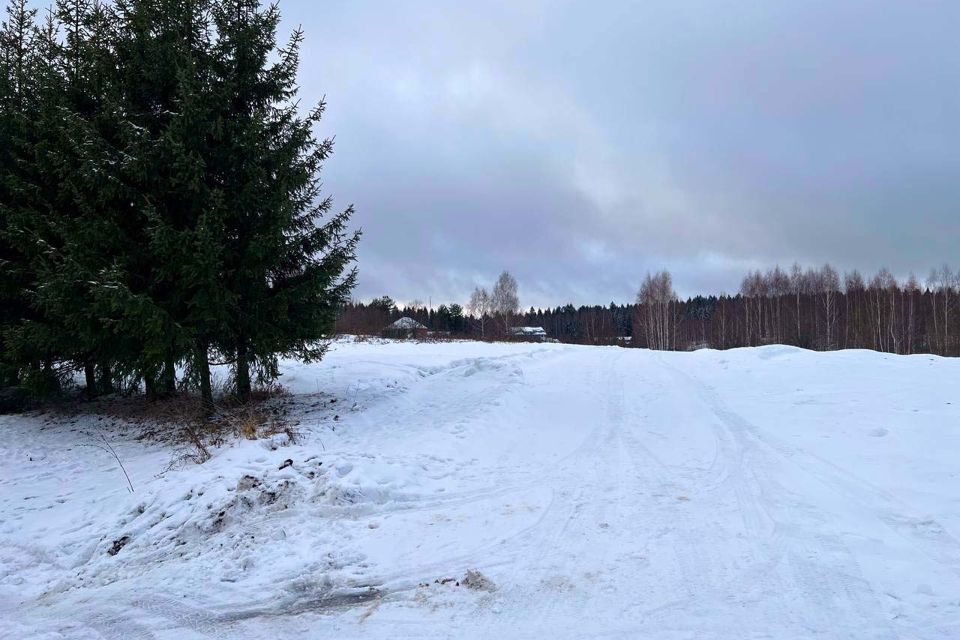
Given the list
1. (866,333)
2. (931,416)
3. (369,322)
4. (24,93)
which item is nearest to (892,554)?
(931,416)

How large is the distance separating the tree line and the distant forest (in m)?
30.1

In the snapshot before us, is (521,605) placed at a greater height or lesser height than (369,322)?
lesser

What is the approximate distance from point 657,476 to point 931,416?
5.44m

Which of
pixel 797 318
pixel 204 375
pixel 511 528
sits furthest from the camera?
pixel 797 318

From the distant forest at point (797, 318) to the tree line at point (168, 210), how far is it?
98.7ft

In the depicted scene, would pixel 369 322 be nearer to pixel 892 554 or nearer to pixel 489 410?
pixel 489 410

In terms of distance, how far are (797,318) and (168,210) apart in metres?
61.7

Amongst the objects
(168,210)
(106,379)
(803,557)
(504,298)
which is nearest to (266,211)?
(168,210)

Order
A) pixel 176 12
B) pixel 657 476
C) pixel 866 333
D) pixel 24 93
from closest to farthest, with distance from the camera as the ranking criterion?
pixel 657 476 < pixel 176 12 < pixel 24 93 < pixel 866 333

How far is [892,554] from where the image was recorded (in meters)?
4.17

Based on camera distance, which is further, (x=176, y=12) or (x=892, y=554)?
(x=176, y=12)

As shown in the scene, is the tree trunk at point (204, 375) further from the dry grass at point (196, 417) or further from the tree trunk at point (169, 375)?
the tree trunk at point (169, 375)

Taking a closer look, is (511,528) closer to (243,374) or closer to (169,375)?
(243,374)

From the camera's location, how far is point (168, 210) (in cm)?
1008
